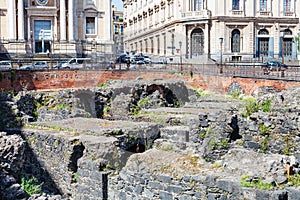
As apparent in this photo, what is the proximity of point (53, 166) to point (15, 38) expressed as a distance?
3420 centimetres

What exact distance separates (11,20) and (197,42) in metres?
20.0

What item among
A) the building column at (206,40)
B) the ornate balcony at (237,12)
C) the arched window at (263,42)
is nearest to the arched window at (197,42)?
the building column at (206,40)

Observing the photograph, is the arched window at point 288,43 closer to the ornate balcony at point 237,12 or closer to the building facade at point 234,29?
the building facade at point 234,29

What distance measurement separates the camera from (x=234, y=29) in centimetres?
5156

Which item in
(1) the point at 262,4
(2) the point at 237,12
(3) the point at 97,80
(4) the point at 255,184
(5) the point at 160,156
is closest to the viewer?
(4) the point at 255,184

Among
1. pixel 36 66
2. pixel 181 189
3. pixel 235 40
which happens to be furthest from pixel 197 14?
pixel 181 189

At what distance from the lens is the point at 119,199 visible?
871 cm

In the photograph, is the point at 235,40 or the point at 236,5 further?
the point at 235,40

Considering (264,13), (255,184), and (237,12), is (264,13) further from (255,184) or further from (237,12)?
(255,184)

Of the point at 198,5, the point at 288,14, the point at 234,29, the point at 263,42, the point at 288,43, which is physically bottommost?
the point at 288,43

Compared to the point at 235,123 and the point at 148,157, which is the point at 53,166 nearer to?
the point at 148,157

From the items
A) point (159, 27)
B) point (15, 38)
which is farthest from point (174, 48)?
Answer: point (15, 38)

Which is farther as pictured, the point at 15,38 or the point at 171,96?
the point at 15,38

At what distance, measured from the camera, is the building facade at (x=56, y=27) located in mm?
43281
